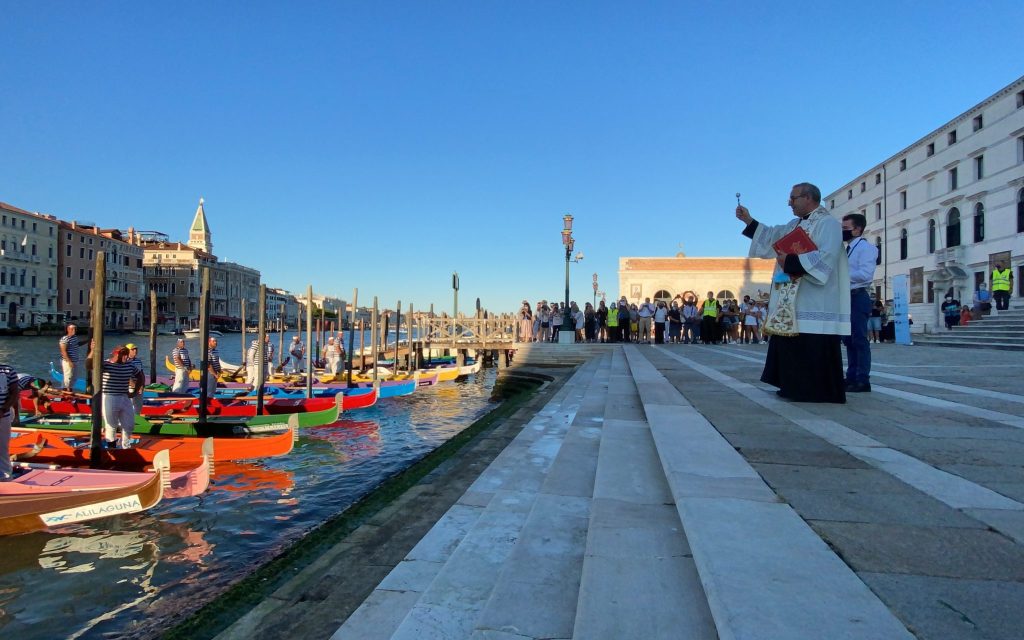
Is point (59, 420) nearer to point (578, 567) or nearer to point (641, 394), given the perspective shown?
point (641, 394)

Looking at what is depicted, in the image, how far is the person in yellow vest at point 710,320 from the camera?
61.9 ft

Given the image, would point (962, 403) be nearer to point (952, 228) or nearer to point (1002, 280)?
point (1002, 280)

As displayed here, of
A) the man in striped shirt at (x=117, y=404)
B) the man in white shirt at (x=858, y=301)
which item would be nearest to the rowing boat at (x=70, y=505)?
the man in striped shirt at (x=117, y=404)

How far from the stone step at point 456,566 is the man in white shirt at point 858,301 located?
340cm

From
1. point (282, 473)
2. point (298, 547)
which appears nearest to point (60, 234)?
point (282, 473)

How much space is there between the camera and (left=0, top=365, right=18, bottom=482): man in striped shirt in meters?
6.15

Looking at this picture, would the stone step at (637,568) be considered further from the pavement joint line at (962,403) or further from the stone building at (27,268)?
the stone building at (27,268)

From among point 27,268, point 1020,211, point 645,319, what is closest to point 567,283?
point 645,319

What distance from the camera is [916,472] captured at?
2621 mm

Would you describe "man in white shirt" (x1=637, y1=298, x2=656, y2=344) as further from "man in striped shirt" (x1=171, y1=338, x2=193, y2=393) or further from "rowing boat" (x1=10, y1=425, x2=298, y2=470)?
"man in striped shirt" (x1=171, y1=338, x2=193, y2=393)

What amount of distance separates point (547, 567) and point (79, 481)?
6644mm

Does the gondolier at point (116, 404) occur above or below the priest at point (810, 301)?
below

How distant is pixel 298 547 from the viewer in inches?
158

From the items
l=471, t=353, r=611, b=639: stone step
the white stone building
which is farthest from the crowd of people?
l=471, t=353, r=611, b=639: stone step
